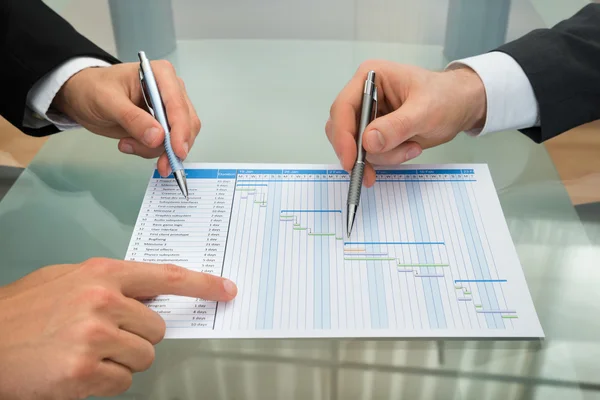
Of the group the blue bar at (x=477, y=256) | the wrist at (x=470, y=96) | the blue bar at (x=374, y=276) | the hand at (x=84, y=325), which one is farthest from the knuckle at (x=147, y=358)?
the wrist at (x=470, y=96)

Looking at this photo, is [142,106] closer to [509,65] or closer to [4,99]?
[4,99]

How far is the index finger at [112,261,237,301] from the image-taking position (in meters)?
0.53

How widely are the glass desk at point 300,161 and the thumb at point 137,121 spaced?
0.28 ft

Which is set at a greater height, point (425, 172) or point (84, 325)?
point (425, 172)

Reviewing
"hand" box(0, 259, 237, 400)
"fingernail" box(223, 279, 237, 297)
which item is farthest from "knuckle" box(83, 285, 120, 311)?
"fingernail" box(223, 279, 237, 297)

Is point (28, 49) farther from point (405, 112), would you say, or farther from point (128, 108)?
point (405, 112)

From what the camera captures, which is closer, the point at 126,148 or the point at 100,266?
the point at 100,266

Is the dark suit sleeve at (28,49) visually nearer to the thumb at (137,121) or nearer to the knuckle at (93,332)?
the thumb at (137,121)

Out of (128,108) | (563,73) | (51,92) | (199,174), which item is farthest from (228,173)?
(563,73)

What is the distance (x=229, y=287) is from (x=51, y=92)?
36 cm

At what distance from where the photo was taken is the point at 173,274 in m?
0.54

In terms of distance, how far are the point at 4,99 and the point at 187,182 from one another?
27 centimetres

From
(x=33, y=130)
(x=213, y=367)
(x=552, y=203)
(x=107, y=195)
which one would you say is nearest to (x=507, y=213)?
(x=552, y=203)

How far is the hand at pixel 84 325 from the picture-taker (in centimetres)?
46
